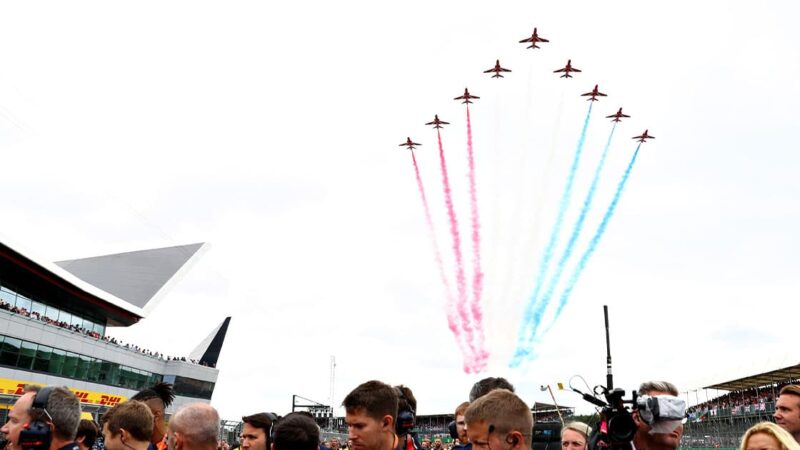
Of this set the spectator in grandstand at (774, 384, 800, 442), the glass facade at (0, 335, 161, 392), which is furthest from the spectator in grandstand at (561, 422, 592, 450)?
the glass facade at (0, 335, 161, 392)

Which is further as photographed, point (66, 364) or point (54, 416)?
point (66, 364)

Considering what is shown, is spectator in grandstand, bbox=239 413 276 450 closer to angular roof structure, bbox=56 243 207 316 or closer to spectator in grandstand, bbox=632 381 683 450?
spectator in grandstand, bbox=632 381 683 450

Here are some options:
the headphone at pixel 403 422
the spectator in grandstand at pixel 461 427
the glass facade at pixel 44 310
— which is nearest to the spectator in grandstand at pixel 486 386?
the spectator in grandstand at pixel 461 427

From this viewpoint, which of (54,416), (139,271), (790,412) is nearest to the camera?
(54,416)

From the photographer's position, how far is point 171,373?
60750 millimetres

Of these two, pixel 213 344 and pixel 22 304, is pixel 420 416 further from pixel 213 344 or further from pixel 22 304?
pixel 22 304

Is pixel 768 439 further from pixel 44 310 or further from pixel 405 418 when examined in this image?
pixel 44 310

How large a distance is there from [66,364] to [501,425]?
153 ft

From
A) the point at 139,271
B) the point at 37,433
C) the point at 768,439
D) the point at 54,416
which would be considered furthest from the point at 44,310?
the point at 768,439

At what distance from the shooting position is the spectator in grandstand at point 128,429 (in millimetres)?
5805

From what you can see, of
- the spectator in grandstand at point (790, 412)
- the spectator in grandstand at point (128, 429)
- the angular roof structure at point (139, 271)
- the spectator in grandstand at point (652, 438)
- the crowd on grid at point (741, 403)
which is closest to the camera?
the spectator in grandstand at point (652, 438)

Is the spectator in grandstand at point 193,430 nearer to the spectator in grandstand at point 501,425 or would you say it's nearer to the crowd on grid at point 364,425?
the crowd on grid at point 364,425

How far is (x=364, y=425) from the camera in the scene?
16.4 ft

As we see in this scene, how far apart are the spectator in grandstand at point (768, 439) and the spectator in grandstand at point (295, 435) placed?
3343 mm
